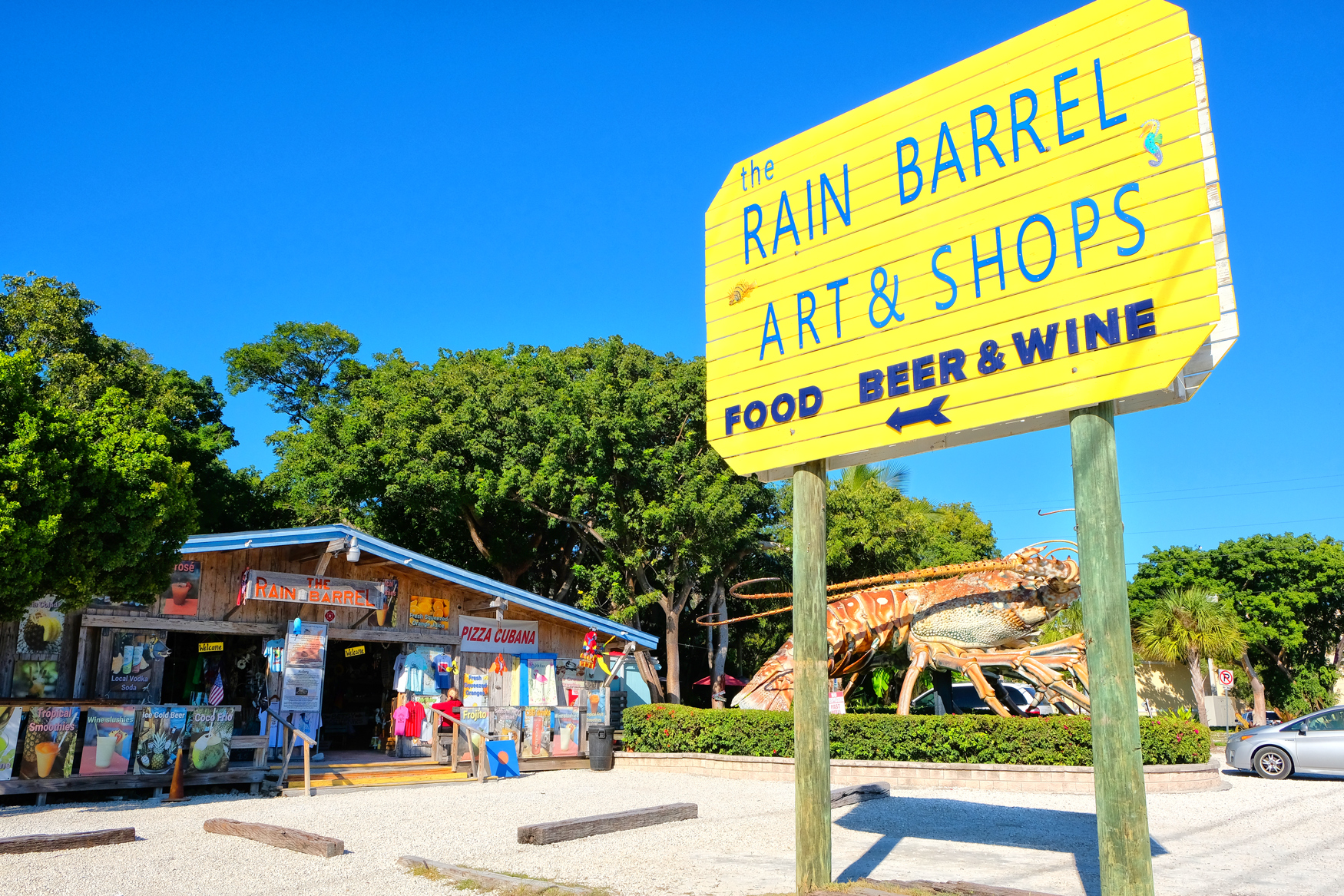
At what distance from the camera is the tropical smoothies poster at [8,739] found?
1230 centimetres

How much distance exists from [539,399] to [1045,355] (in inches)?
827

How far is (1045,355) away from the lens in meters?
6.05

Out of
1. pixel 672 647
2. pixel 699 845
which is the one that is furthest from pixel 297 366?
pixel 699 845

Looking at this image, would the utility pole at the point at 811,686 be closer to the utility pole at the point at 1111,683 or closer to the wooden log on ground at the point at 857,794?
the utility pole at the point at 1111,683

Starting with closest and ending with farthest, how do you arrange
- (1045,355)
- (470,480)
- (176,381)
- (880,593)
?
1. (1045,355)
2. (880,593)
3. (470,480)
4. (176,381)

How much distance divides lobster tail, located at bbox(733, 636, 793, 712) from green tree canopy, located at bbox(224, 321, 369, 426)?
2242 cm

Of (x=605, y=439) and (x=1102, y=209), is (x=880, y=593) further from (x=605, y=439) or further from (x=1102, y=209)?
(x=1102, y=209)

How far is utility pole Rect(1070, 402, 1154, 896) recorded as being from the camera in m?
5.18

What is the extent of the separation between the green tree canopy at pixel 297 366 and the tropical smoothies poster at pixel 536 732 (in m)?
20.5

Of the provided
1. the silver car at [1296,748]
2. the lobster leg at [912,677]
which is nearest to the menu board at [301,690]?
the lobster leg at [912,677]

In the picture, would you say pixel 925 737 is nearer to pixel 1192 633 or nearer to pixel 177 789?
pixel 177 789

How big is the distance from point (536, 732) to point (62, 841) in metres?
10.7

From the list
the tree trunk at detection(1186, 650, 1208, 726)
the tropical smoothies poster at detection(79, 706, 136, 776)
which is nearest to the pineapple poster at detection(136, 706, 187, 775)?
the tropical smoothies poster at detection(79, 706, 136, 776)

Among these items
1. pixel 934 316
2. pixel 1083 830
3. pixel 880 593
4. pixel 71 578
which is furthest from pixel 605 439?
pixel 934 316
